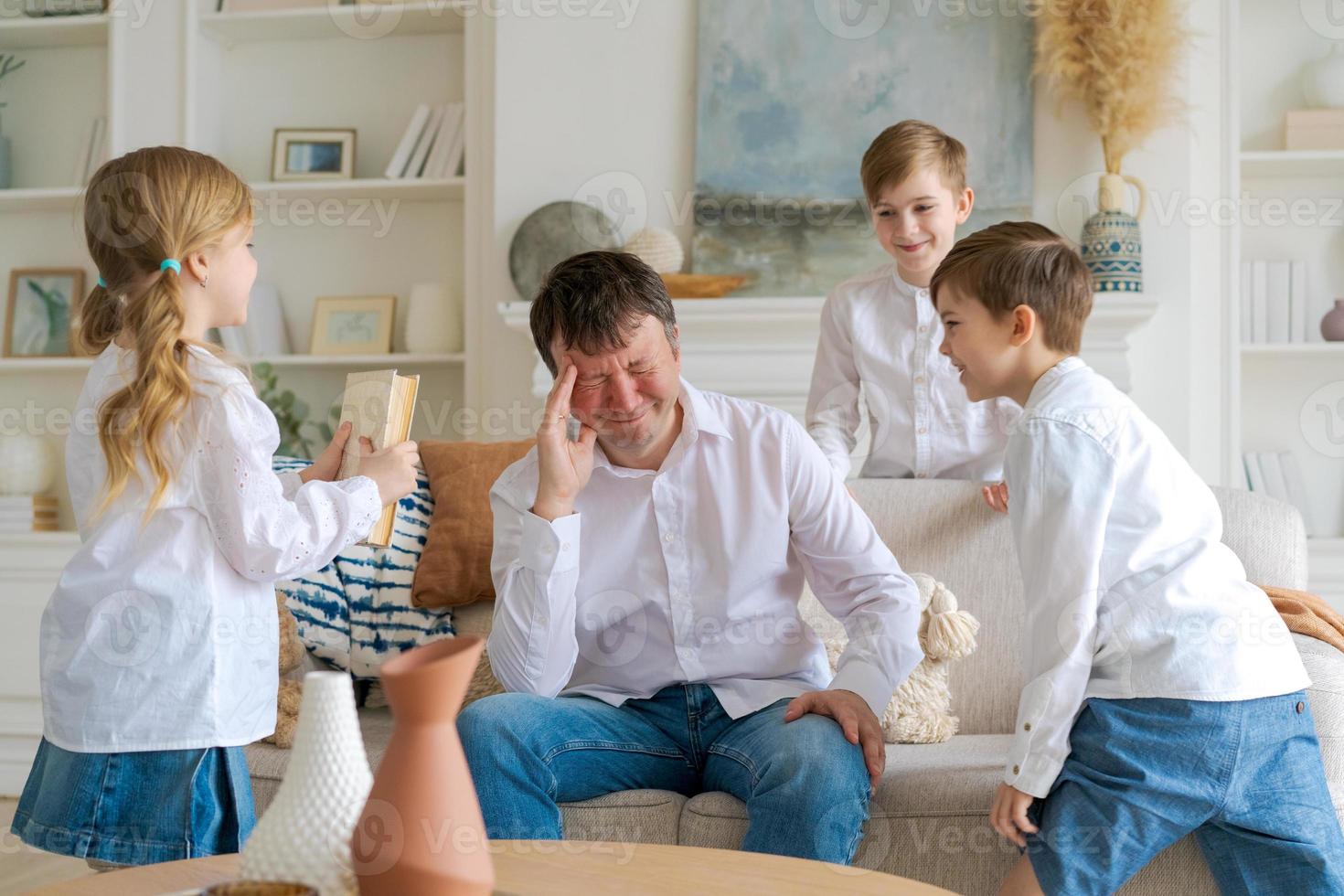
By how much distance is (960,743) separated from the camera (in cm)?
195

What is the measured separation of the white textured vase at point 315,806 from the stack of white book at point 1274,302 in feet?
10.4

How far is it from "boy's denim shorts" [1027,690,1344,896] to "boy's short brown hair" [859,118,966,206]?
123cm

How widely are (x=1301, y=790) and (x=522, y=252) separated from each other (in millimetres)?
2502

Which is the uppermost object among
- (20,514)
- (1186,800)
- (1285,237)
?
(1285,237)

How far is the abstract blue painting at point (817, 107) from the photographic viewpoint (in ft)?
10.9

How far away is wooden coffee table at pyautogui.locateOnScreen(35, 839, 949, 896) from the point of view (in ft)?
3.38

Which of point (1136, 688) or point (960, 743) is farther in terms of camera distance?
point (960, 743)

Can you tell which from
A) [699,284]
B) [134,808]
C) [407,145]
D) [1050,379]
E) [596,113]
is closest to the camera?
[134,808]

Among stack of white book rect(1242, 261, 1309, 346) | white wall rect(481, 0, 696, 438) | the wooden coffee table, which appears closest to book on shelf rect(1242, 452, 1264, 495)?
stack of white book rect(1242, 261, 1309, 346)

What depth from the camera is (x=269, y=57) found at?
3986 mm

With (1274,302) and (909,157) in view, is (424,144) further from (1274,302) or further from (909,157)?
(1274,302)

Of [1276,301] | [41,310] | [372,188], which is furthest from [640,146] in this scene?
[41,310]

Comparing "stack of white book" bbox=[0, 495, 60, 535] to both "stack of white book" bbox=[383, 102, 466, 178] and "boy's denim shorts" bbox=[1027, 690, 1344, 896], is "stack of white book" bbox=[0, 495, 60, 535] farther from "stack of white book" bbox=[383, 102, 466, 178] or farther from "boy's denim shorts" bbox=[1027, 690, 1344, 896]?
"boy's denim shorts" bbox=[1027, 690, 1344, 896]

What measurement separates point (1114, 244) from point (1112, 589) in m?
1.89
